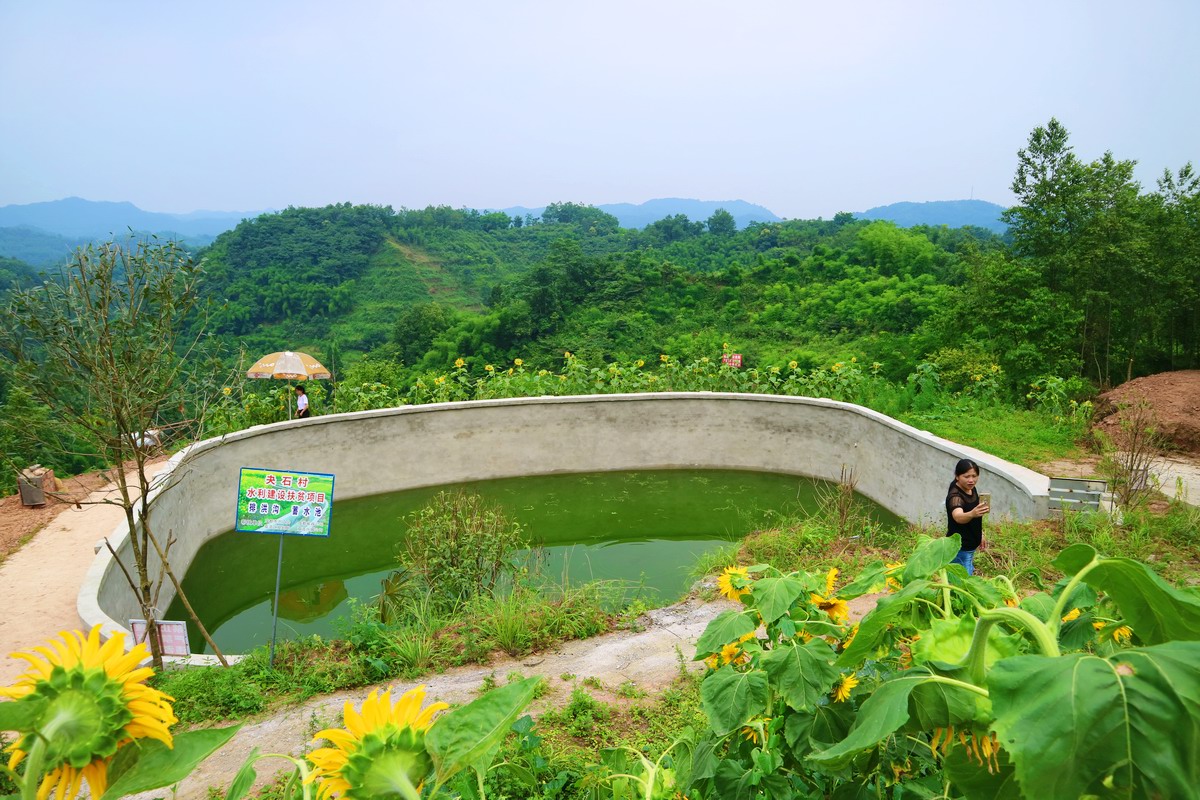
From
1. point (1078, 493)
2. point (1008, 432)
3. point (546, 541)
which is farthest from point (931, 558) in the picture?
point (1008, 432)

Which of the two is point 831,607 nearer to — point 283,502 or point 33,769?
point 33,769

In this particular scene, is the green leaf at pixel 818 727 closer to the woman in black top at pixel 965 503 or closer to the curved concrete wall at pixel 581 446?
the woman in black top at pixel 965 503

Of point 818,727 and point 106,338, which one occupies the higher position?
point 106,338

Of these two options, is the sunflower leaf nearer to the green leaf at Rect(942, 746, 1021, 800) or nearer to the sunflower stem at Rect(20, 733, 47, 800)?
the green leaf at Rect(942, 746, 1021, 800)

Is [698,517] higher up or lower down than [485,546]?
lower down

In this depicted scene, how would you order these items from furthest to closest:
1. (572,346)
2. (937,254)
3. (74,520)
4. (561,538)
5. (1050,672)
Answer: (937,254)
(572,346)
(561,538)
(74,520)
(1050,672)

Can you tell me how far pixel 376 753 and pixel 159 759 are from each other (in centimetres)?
17

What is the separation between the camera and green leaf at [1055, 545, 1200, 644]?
582 mm

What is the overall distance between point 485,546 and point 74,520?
405cm

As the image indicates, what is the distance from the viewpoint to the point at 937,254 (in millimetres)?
21844

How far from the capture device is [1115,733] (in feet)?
1.50

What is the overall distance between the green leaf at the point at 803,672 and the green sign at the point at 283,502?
3.91 m

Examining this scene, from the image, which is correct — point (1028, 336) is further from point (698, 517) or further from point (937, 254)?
point (937, 254)

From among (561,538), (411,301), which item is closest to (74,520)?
(561,538)
